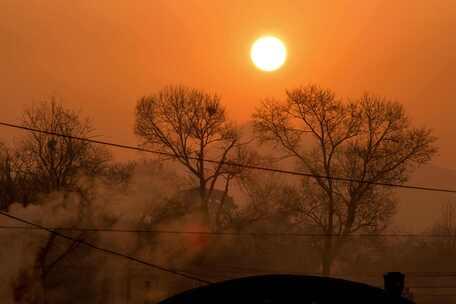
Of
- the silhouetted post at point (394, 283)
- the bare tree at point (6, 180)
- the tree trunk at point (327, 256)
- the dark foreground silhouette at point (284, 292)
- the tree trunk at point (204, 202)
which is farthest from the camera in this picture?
the tree trunk at point (204, 202)

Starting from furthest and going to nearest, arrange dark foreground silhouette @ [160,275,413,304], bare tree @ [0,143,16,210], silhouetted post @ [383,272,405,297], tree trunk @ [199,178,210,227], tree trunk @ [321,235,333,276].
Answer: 1. tree trunk @ [199,178,210,227]
2. tree trunk @ [321,235,333,276]
3. bare tree @ [0,143,16,210]
4. silhouetted post @ [383,272,405,297]
5. dark foreground silhouette @ [160,275,413,304]

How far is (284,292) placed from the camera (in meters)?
11.3

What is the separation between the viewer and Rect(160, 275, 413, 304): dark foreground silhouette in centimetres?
1114

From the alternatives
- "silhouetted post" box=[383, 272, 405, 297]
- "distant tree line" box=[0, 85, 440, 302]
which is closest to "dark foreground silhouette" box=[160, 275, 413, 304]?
"silhouetted post" box=[383, 272, 405, 297]

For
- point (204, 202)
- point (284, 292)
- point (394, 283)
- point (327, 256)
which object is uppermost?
point (204, 202)

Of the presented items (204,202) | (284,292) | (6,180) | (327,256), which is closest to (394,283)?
(284,292)

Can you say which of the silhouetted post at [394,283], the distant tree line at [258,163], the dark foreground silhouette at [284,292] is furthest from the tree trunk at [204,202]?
the dark foreground silhouette at [284,292]

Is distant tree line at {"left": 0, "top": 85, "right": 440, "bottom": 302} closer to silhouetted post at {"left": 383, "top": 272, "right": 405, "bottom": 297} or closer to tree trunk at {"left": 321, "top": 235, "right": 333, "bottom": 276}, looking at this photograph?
tree trunk at {"left": 321, "top": 235, "right": 333, "bottom": 276}

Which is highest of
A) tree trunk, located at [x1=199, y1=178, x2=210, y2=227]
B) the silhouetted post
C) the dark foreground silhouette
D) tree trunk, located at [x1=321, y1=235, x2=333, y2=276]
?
tree trunk, located at [x1=199, y1=178, x2=210, y2=227]

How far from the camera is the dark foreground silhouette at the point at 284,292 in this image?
36.6 ft

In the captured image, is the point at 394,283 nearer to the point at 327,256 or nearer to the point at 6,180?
the point at 327,256

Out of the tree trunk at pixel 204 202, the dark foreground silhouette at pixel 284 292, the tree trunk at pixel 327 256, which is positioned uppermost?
the tree trunk at pixel 204 202

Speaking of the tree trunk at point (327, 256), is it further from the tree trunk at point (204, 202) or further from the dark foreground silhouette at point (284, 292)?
the dark foreground silhouette at point (284, 292)

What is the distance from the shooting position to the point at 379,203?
1475 inches
